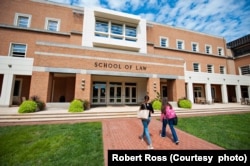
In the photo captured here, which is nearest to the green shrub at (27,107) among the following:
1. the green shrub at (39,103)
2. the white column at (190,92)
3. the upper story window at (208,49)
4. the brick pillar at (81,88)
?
the green shrub at (39,103)

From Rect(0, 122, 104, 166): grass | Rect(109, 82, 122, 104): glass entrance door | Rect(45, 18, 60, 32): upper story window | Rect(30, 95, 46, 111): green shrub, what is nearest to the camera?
Rect(0, 122, 104, 166): grass

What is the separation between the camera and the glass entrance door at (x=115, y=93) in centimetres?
1678

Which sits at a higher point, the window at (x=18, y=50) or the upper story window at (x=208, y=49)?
the upper story window at (x=208, y=49)

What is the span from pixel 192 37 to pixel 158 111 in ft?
64.7

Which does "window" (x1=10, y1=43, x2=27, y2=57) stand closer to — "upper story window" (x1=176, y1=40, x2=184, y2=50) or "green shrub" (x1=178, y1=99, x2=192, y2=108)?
"green shrub" (x1=178, y1=99, x2=192, y2=108)

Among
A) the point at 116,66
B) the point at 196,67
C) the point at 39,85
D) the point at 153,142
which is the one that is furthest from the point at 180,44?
the point at 39,85

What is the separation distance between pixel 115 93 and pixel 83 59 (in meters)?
6.51

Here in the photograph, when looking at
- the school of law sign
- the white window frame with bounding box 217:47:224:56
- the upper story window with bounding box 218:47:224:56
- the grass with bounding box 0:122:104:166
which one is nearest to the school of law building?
the school of law sign

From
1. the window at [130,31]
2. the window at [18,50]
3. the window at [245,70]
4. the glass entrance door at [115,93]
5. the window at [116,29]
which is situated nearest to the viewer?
the window at [18,50]

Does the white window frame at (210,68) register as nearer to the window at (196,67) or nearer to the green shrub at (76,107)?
the window at (196,67)

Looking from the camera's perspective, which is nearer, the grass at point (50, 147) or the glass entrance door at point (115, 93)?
the grass at point (50, 147)

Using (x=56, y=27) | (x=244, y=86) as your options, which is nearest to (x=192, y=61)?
(x=244, y=86)

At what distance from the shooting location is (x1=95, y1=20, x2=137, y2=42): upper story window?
54.4 feet

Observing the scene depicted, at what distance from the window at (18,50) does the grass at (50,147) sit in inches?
497
